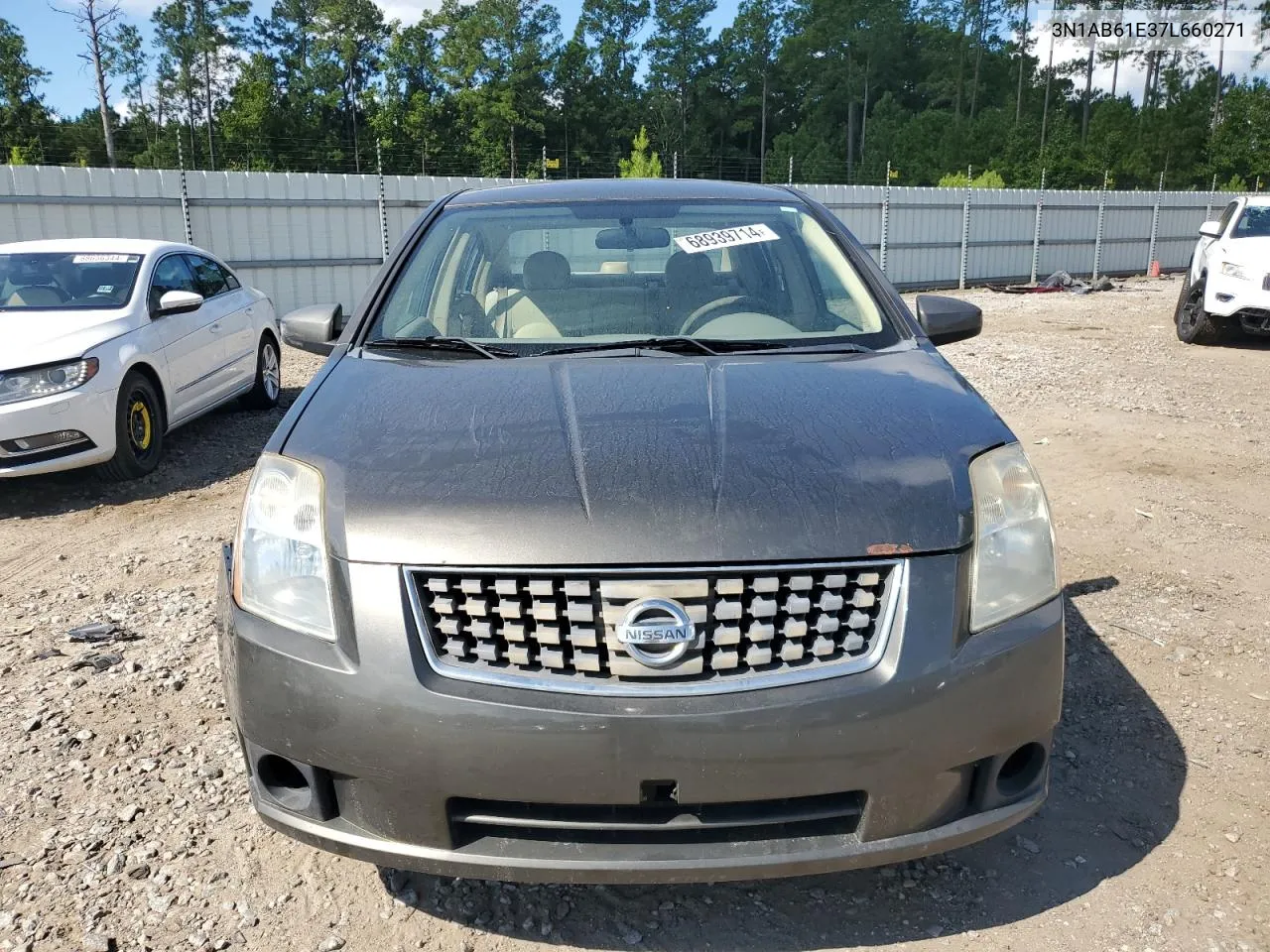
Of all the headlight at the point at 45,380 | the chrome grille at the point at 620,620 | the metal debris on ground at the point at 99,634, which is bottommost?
the metal debris on ground at the point at 99,634

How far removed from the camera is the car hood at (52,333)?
592cm

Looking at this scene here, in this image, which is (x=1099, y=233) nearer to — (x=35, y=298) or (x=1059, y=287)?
(x=1059, y=287)

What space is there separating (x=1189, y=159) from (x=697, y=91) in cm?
4412

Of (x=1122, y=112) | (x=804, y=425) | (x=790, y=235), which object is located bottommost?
(x=804, y=425)

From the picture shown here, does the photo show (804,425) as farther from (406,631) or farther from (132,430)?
(132,430)

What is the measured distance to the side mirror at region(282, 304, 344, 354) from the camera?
3377 millimetres

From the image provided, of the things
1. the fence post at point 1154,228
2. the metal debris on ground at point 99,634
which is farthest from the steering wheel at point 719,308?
the fence post at point 1154,228

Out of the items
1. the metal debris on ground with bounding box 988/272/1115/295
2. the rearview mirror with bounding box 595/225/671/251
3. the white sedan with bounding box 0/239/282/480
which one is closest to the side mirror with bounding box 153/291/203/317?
the white sedan with bounding box 0/239/282/480

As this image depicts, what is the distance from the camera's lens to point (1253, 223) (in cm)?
1182

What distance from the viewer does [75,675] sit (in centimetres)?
363

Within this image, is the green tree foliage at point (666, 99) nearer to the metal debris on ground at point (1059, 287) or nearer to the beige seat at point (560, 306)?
the metal debris on ground at point (1059, 287)

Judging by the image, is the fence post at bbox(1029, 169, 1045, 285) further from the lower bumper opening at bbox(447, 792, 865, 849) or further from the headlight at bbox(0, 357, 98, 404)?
the lower bumper opening at bbox(447, 792, 865, 849)

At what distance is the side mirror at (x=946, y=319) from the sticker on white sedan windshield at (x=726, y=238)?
0.55 metres

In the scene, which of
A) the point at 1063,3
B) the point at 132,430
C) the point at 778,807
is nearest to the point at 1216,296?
the point at 132,430
